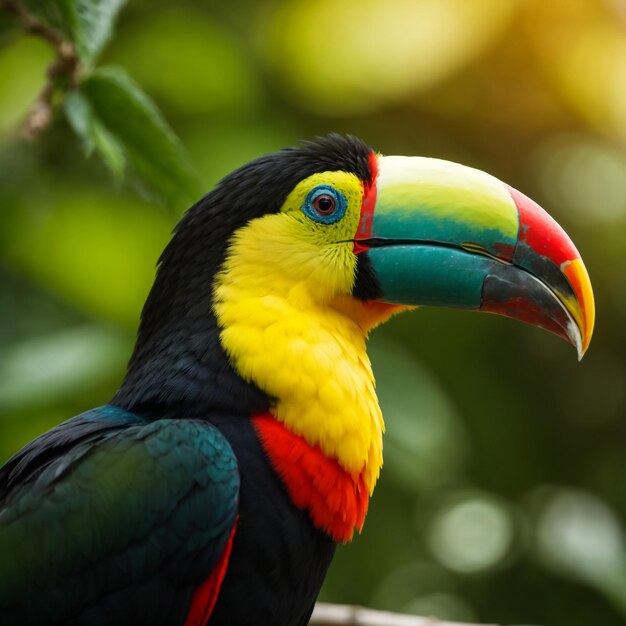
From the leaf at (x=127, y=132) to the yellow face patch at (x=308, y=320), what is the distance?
24 cm

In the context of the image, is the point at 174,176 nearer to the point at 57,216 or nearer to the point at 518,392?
the point at 57,216

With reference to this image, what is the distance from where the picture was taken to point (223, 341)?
107 inches

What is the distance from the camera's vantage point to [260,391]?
2.69m

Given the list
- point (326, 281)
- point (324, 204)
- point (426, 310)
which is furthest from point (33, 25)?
point (426, 310)

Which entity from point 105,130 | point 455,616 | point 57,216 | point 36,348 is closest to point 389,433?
point 455,616

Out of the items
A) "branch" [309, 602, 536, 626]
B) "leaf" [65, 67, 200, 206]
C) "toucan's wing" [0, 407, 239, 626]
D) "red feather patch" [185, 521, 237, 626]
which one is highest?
"leaf" [65, 67, 200, 206]

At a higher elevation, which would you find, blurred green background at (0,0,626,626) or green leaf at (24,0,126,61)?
green leaf at (24,0,126,61)

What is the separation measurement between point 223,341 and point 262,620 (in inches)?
26.6

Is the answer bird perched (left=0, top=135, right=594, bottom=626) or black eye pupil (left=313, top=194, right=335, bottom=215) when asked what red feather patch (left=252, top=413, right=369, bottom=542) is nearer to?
bird perched (left=0, top=135, right=594, bottom=626)

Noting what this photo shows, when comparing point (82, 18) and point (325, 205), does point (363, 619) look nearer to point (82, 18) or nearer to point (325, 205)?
point (325, 205)

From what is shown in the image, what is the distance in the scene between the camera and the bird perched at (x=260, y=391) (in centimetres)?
243

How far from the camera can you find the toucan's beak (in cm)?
274

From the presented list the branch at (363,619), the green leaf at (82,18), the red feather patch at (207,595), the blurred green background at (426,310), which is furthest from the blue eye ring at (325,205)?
the blurred green background at (426,310)

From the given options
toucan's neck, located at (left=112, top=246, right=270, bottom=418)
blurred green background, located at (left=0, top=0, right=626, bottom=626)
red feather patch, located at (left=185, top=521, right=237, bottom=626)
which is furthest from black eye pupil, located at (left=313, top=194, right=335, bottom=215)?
blurred green background, located at (left=0, top=0, right=626, bottom=626)
